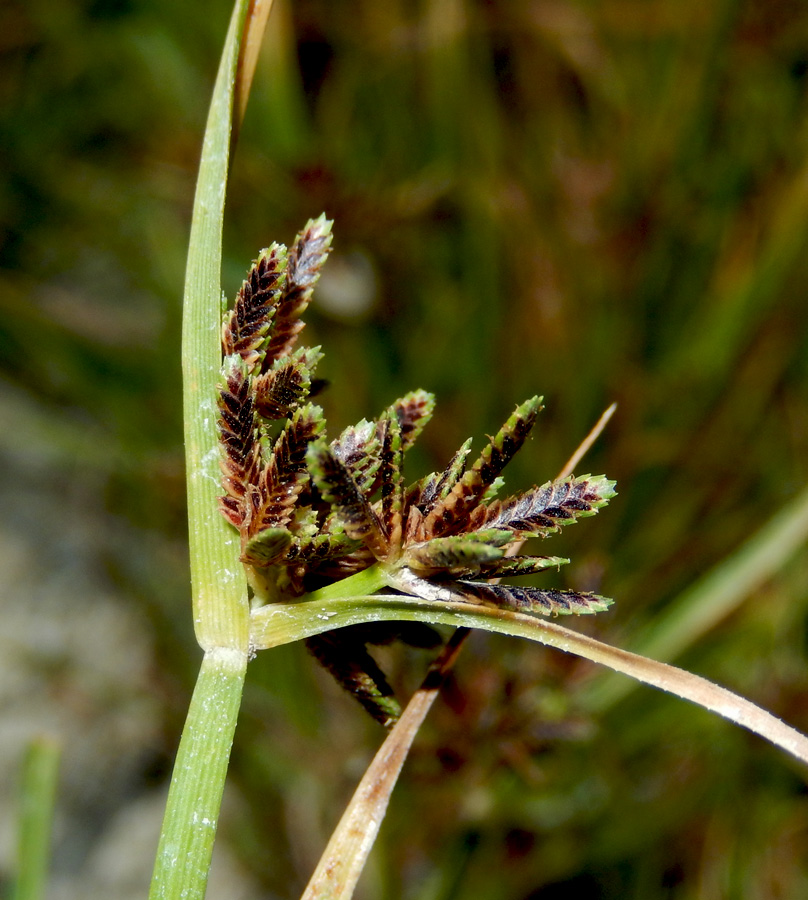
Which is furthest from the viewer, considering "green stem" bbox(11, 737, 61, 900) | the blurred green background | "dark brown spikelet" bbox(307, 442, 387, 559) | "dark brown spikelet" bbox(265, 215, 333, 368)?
the blurred green background

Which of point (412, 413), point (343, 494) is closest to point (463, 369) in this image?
point (412, 413)

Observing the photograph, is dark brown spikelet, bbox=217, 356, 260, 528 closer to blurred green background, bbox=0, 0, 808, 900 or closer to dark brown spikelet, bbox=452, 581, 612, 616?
dark brown spikelet, bbox=452, 581, 612, 616

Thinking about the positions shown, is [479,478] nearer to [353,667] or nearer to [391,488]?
[391,488]

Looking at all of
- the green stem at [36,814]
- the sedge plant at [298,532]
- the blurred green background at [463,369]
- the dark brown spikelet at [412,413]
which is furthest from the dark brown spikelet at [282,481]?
the blurred green background at [463,369]

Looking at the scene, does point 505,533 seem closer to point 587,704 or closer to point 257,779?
point 587,704

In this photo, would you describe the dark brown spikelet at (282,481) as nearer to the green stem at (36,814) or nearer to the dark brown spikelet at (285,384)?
the dark brown spikelet at (285,384)

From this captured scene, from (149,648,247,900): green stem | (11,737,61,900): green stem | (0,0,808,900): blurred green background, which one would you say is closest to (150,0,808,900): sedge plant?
(149,648,247,900): green stem

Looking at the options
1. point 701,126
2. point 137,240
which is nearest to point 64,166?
point 137,240
